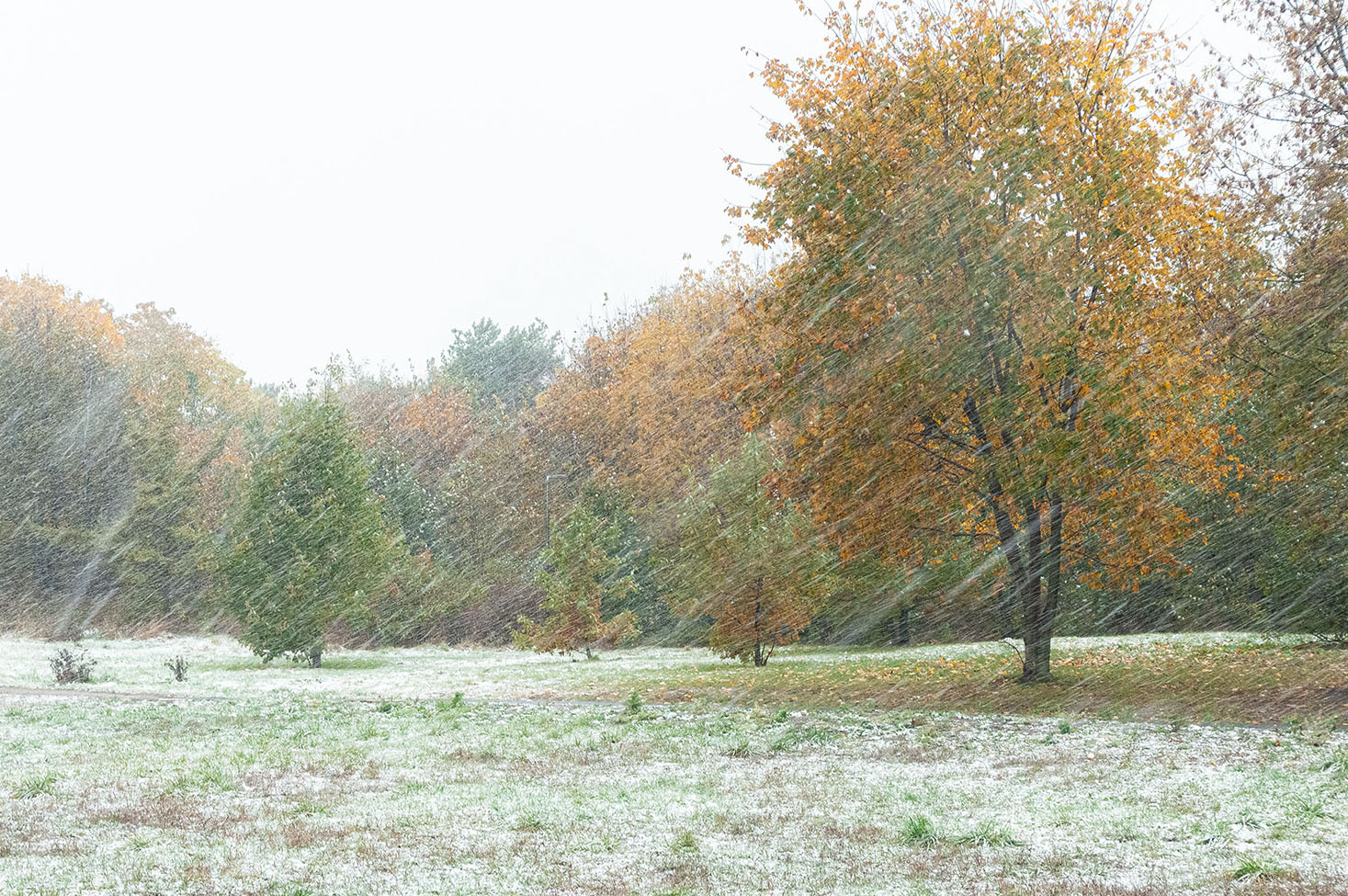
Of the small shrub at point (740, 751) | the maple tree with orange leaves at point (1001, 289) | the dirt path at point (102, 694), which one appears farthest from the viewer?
the dirt path at point (102, 694)

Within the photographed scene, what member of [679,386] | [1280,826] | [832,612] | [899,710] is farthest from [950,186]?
[679,386]

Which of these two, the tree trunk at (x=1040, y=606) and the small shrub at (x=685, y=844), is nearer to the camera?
the small shrub at (x=685, y=844)

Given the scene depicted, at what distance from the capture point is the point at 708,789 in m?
9.97

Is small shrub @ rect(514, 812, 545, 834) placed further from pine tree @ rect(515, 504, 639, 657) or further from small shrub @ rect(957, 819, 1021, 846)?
pine tree @ rect(515, 504, 639, 657)

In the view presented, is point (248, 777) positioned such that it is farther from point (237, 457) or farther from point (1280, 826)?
point (237, 457)

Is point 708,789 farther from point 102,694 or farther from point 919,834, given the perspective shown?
point 102,694

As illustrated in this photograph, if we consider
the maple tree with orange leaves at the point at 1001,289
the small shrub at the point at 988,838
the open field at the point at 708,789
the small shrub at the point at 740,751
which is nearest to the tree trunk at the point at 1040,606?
the maple tree with orange leaves at the point at 1001,289

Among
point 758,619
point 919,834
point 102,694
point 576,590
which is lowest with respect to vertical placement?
point 102,694

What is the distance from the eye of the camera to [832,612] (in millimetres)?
37219

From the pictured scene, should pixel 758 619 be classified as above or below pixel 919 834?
above

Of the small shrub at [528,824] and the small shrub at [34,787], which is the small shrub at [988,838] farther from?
the small shrub at [34,787]

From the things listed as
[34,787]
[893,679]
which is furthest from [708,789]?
[893,679]

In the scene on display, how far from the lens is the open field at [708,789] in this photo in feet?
22.5

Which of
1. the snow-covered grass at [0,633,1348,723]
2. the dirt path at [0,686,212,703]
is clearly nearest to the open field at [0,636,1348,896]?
the snow-covered grass at [0,633,1348,723]
